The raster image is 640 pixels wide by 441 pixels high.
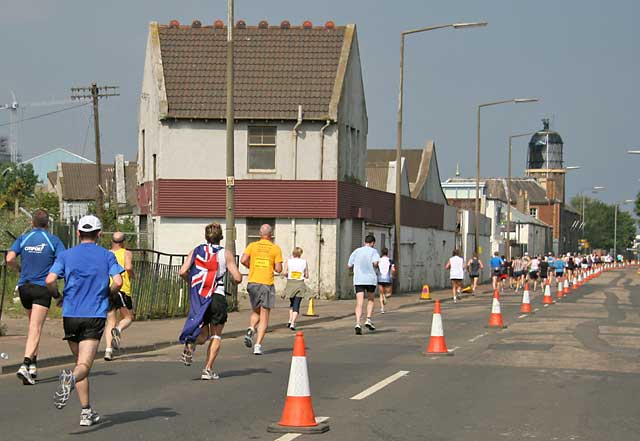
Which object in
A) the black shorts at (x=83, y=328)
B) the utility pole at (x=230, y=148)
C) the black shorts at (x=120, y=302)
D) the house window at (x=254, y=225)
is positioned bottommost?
the black shorts at (x=120, y=302)

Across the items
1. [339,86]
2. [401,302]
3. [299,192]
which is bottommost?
[401,302]

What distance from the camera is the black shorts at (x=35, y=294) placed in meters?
13.5

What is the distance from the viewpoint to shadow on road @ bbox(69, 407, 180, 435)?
10.1m

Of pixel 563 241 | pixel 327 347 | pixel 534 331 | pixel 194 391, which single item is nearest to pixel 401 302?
pixel 534 331

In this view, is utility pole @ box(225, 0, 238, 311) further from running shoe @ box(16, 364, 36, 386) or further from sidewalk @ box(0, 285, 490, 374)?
running shoe @ box(16, 364, 36, 386)

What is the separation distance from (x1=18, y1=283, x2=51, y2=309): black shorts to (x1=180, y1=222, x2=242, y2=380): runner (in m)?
1.73

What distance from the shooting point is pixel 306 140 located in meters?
37.5

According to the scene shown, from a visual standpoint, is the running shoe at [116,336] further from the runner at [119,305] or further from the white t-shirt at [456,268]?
the white t-shirt at [456,268]

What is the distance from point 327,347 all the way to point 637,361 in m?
5.11

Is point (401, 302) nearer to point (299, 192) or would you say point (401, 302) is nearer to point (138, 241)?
point (299, 192)

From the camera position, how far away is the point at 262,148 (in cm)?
3750

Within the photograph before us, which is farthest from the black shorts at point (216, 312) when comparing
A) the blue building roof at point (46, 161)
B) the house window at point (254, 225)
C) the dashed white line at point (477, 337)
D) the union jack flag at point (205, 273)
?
the blue building roof at point (46, 161)

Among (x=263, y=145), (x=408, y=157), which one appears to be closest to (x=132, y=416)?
(x=263, y=145)

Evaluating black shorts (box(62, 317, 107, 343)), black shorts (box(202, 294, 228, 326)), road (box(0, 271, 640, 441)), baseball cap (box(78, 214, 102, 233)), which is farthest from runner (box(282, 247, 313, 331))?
black shorts (box(62, 317, 107, 343))
